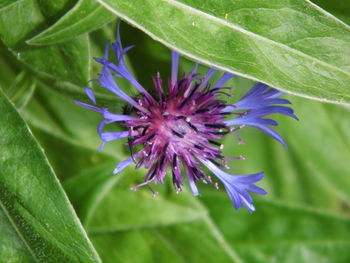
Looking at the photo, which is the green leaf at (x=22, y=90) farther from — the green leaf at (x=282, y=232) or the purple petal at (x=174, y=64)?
the green leaf at (x=282, y=232)

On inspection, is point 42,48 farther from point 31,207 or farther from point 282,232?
point 282,232

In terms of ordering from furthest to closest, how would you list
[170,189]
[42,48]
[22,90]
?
[170,189]
[22,90]
[42,48]

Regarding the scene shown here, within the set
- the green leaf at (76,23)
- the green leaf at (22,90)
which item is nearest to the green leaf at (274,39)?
the green leaf at (76,23)

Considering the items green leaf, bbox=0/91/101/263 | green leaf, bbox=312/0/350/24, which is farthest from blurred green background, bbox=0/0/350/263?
green leaf, bbox=0/91/101/263

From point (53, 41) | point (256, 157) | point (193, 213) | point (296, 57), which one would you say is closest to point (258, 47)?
point (296, 57)

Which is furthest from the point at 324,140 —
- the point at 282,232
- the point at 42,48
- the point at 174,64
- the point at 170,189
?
the point at 42,48

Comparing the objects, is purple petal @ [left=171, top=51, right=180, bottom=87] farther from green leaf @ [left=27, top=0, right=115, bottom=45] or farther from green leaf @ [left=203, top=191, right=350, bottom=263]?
green leaf @ [left=203, top=191, right=350, bottom=263]
